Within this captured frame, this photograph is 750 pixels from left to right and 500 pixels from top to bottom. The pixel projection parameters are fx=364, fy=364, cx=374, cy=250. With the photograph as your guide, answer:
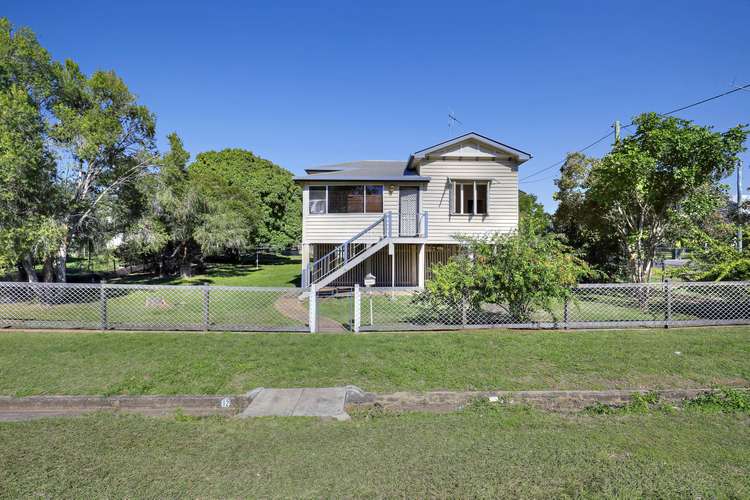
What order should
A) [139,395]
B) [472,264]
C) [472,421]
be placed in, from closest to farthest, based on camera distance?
[472,421], [139,395], [472,264]

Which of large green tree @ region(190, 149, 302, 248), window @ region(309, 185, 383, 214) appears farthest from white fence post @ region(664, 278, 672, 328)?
large green tree @ region(190, 149, 302, 248)

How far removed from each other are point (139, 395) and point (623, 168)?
1374cm

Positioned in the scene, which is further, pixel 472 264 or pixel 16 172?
pixel 16 172

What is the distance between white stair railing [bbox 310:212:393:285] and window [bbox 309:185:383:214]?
971 mm

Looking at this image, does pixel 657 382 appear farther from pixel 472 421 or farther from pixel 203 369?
pixel 203 369

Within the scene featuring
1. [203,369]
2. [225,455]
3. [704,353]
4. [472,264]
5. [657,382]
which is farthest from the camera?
[472,264]

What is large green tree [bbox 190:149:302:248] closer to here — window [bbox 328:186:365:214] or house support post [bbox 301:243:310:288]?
house support post [bbox 301:243:310:288]

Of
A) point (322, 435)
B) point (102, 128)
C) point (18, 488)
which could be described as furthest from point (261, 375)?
point (102, 128)

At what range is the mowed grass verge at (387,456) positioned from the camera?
2912 millimetres

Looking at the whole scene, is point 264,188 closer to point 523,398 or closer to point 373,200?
point 373,200

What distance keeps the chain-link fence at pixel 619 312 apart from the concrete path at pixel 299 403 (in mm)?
2878

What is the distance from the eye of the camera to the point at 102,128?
13.4 metres

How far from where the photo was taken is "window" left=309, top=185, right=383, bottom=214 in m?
15.3

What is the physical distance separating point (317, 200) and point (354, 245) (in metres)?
2.48
